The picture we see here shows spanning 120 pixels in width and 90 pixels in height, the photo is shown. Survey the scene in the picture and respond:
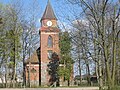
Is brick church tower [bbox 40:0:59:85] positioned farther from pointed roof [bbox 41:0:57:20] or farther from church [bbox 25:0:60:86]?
pointed roof [bbox 41:0:57:20]

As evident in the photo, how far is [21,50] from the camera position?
2290 inches

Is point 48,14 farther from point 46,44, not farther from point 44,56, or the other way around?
point 44,56

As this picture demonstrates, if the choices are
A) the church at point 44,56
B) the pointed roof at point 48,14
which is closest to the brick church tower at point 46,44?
the church at point 44,56

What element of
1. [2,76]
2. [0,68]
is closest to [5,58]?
[0,68]

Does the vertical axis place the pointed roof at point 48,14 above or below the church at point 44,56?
above

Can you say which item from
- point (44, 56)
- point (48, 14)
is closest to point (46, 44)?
point (44, 56)

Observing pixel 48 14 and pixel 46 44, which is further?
pixel 48 14

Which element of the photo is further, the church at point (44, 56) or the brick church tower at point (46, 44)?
the brick church tower at point (46, 44)

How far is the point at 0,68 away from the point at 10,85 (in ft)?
16.0

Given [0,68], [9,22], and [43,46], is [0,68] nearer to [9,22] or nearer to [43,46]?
[9,22]

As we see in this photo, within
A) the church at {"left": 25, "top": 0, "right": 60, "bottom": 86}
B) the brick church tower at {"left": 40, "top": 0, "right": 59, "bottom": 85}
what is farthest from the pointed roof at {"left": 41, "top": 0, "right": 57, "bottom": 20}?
the brick church tower at {"left": 40, "top": 0, "right": 59, "bottom": 85}

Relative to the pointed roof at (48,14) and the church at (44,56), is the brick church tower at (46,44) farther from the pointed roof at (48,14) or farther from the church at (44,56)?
the pointed roof at (48,14)

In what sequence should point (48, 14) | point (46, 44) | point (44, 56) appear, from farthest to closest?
point (48, 14) → point (46, 44) → point (44, 56)

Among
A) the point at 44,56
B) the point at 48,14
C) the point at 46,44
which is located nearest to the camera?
the point at 44,56
